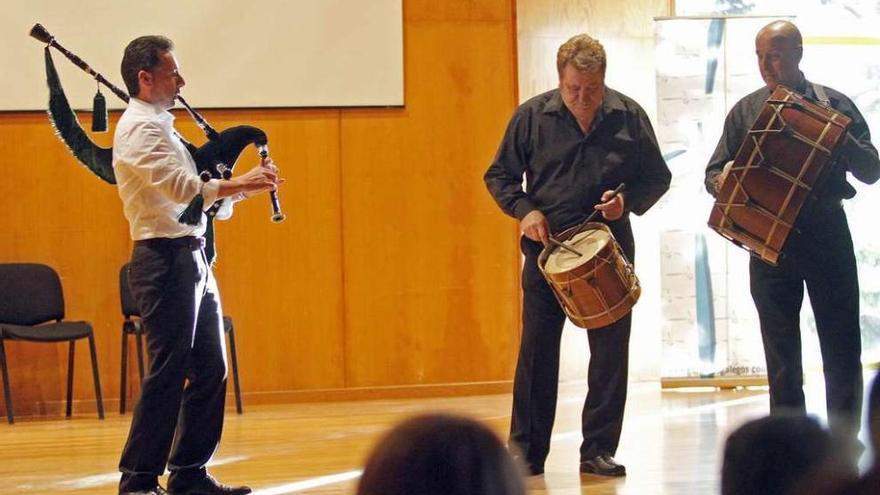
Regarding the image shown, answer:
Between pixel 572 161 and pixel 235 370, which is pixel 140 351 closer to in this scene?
pixel 235 370

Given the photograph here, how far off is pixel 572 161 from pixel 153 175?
5.15 feet

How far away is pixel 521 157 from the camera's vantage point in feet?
15.2

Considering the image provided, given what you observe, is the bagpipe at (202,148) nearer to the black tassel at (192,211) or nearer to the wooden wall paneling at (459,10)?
the black tassel at (192,211)

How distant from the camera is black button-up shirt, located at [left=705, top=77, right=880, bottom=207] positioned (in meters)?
4.25

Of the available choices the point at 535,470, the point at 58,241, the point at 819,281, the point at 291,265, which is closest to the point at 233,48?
the point at 291,265

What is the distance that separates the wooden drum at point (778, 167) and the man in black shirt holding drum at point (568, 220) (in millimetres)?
473

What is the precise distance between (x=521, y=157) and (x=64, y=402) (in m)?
3.91

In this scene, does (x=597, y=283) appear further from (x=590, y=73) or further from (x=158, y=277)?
(x=158, y=277)

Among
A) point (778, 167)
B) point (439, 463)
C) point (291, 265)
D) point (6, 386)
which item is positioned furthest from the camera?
point (291, 265)

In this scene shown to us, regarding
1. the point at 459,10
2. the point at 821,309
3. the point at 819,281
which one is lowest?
the point at 821,309

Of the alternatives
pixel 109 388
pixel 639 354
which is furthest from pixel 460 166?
pixel 109 388

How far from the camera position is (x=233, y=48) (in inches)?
288

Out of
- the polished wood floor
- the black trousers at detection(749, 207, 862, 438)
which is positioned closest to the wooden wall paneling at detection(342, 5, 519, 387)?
the polished wood floor

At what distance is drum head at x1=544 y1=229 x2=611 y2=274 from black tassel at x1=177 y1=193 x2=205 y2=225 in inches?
49.1
